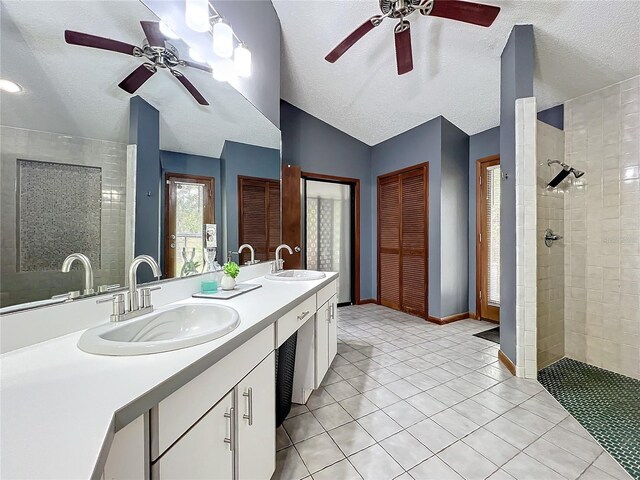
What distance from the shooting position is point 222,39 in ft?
5.56

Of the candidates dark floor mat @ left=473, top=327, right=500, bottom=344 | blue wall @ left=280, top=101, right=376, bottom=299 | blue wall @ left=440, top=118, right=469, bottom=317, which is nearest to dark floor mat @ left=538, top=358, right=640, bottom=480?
dark floor mat @ left=473, top=327, right=500, bottom=344

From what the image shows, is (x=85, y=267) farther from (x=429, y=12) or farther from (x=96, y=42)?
(x=429, y=12)

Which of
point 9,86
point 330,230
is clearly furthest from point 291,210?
point 9,86

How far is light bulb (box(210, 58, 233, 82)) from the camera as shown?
1.73 m

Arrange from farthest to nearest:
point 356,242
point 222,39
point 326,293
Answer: point 356,242 → point 326,293 → point 222,39

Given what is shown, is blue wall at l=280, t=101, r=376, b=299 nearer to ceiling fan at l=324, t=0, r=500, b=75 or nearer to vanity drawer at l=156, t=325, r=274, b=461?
ceiling fan at l=324, t=0, r=500, b=75

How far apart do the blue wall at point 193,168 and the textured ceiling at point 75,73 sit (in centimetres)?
6

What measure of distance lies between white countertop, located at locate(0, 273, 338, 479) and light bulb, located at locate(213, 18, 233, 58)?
1.63 metres

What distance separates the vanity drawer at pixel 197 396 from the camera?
25.9 inches

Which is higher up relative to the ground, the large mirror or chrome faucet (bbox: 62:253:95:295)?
the large mirror

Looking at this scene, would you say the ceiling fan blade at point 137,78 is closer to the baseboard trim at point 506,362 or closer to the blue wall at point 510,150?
the blue wall at point 510,150

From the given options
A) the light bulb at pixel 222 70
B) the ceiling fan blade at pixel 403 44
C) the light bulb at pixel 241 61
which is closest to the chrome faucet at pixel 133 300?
the light bulb at pixel 222 70

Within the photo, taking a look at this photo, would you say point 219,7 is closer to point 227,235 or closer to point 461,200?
point 227,235

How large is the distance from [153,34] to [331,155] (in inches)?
122
